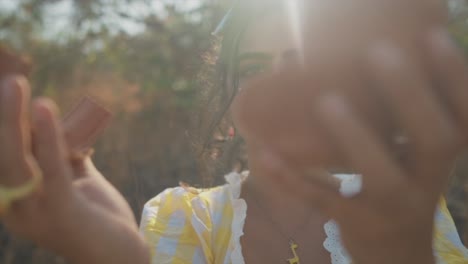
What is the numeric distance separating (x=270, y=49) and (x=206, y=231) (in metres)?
0.55

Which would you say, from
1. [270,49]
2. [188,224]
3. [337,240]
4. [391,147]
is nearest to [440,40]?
[391,147]

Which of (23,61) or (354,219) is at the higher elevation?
(23,61)

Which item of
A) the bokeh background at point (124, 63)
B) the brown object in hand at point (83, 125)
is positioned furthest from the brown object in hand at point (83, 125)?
the bokeh background at point (124, 63)

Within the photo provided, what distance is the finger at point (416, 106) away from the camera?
2.22 ft

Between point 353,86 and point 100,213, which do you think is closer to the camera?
point 353,86

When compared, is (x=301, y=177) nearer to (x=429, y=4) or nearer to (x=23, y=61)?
(x=429, y=4)

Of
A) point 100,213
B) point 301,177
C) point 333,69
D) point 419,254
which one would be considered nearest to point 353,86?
point 333,69

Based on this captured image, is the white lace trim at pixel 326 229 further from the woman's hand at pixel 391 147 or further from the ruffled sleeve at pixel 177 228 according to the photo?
the woman's hand at pixel 391 147

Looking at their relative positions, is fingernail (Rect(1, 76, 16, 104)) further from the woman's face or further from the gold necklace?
the gold necklace

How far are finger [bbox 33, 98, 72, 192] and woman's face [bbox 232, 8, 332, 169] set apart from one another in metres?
0.30

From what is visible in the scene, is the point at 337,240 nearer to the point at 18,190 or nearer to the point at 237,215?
the point at 237,215

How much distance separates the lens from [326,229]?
56.8 inches

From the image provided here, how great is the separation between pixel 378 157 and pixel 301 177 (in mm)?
115

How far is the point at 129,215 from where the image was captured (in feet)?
3.12
